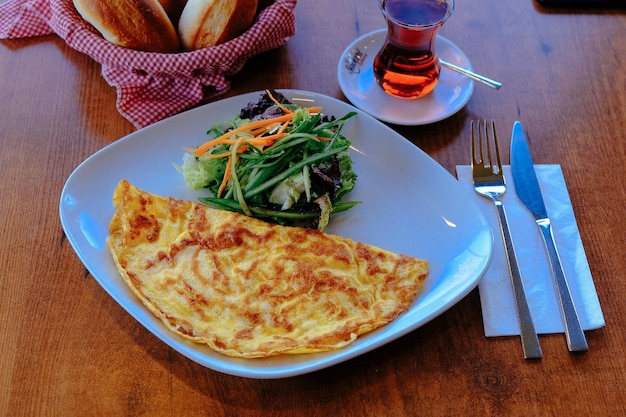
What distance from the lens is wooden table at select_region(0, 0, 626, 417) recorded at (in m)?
1.93

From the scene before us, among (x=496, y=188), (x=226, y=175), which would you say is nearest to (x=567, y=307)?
(x=496, y=188)

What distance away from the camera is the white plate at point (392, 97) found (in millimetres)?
2752

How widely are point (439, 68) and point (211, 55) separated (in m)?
1.10

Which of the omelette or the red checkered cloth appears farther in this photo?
the red checkered cloth

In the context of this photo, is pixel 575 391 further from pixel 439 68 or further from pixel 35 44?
pixel 35 44

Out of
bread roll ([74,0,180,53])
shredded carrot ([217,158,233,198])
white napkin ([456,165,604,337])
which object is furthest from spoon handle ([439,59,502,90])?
bread roll ([74,0,180,53])

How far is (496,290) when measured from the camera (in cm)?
218

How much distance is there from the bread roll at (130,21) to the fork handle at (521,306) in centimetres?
176


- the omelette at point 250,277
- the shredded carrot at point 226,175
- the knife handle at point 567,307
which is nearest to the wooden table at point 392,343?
the knife handle at point 567,307

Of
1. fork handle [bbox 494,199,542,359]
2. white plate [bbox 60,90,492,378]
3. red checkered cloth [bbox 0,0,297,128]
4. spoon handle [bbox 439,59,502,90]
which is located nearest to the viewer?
white plate [bbox 60,90,492,378]

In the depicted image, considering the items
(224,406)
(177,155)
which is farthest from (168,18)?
(224,406)

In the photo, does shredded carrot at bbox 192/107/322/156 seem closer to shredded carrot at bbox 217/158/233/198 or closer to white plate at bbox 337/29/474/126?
shredded carrot at bbox 217/158/233/198

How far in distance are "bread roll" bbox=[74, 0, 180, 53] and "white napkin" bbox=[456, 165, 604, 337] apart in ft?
5.03

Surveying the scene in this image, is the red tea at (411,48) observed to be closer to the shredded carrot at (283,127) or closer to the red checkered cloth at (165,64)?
the red checkered cloth at (165,64)
